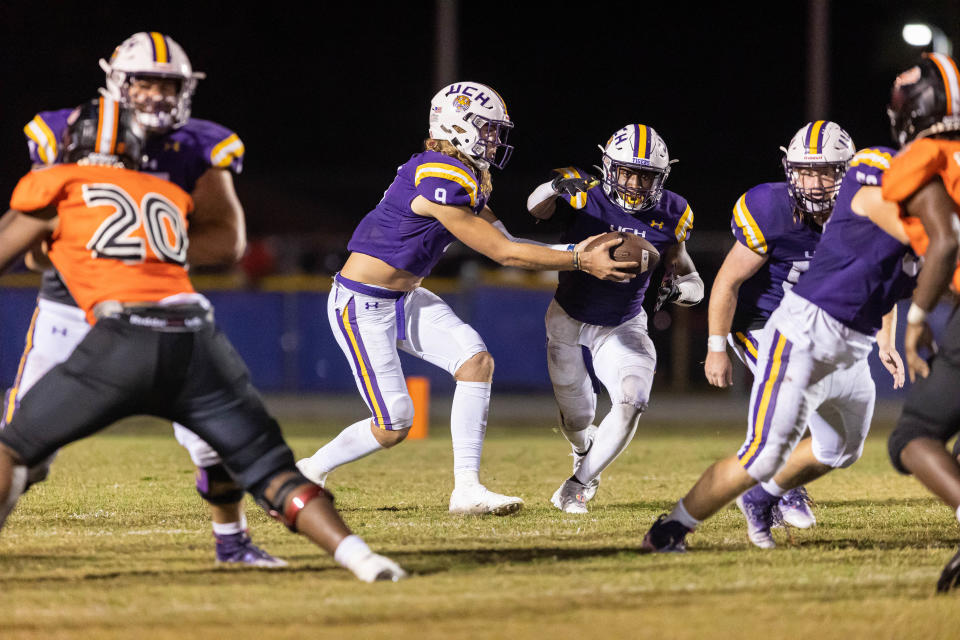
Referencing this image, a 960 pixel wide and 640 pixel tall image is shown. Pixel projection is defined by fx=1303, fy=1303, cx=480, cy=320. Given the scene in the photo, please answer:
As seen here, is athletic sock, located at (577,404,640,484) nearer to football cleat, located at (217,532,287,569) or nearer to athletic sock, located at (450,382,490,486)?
athletic sock, located at (450,382,490,486)

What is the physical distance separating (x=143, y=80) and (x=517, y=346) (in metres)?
12.3

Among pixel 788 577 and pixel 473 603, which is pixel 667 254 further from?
pixel 473 603

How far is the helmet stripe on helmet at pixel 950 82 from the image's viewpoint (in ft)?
14.4

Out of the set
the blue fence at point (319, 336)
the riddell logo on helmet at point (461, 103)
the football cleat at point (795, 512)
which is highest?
the riddell logo on helmet at point (461, 103)

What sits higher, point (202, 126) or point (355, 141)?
point (202, 126)

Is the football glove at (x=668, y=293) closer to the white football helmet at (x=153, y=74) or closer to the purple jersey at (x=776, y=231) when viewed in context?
the purple jersey at (x=776, y=231)

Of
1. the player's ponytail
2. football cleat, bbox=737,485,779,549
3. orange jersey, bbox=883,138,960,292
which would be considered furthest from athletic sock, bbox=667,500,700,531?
the player's ponytail

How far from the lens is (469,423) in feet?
20.8

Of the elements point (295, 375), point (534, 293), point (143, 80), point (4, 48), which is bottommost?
point (295, 375)

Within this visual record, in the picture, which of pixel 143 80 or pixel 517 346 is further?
pixel 517 346

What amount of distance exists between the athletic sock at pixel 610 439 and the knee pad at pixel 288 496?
237 cm

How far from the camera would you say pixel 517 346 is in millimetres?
16609

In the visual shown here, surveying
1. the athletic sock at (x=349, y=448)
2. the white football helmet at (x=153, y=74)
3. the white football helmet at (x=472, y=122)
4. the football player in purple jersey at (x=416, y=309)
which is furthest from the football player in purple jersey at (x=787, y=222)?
the white football helmet at (x=153, y=74)

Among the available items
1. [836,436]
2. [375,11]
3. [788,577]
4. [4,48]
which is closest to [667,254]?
[836,436]
